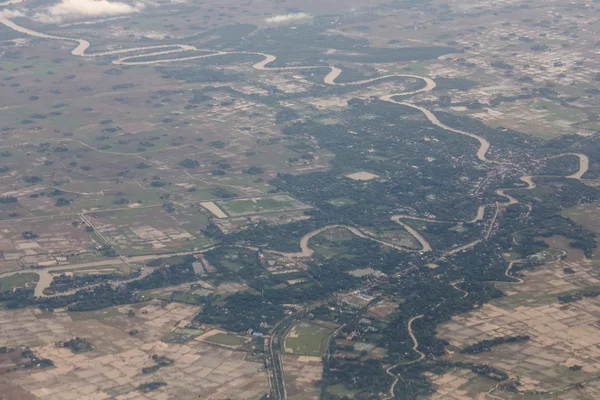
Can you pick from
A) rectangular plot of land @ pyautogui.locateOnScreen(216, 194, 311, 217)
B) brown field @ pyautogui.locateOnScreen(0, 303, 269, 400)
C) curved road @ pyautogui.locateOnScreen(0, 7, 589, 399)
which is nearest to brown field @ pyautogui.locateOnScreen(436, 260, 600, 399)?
curved road @ pyautogui.locateOnScreen(0, 7, 589, 399)

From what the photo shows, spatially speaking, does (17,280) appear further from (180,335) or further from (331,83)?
(331,83)

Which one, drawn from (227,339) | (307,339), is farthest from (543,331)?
(227,339)

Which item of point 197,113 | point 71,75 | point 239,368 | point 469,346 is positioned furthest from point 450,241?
point 71,75

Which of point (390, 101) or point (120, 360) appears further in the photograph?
point (390, 101)

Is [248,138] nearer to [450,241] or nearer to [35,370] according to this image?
[450,241]

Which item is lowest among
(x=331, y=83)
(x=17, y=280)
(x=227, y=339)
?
(x=331, y=83)

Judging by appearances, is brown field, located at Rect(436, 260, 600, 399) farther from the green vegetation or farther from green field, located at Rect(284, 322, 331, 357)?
the green vegetation
